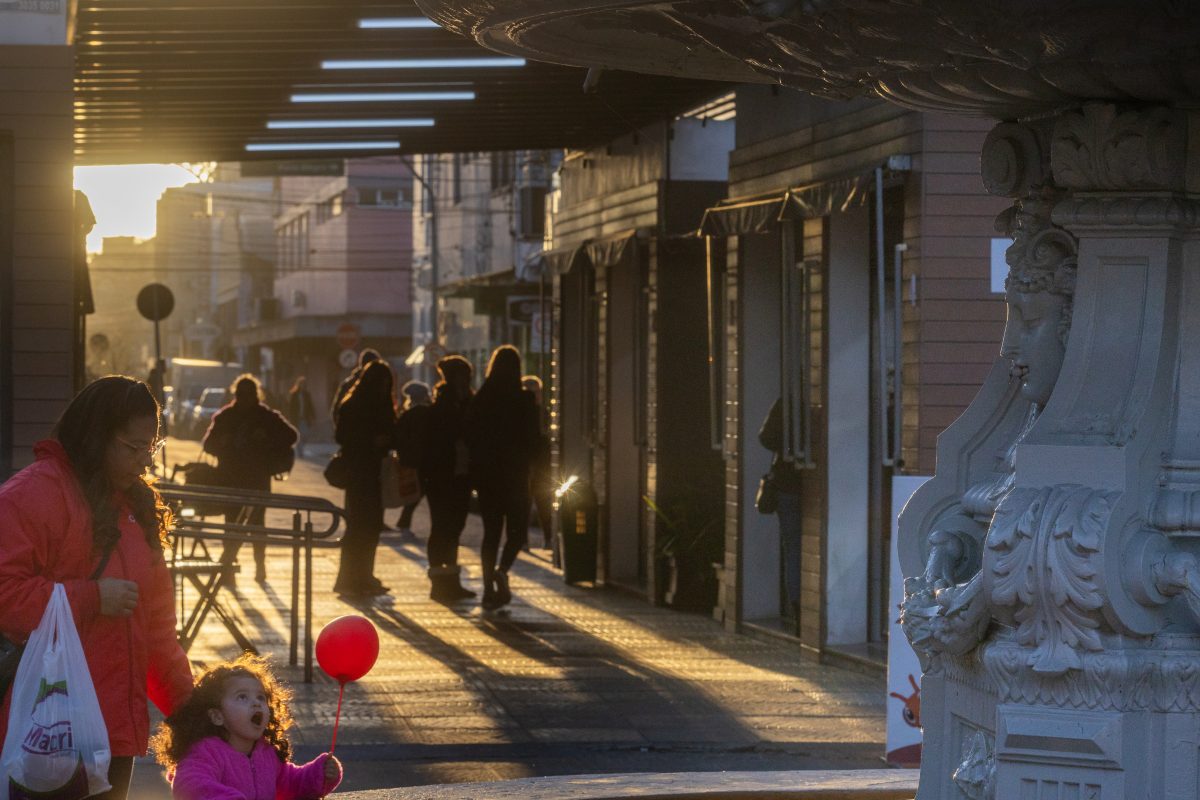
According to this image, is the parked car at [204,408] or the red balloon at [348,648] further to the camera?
the parked car at [204,408]

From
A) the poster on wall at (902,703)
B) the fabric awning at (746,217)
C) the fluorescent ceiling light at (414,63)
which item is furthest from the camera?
the fluorescent ceiling light at (414,63)

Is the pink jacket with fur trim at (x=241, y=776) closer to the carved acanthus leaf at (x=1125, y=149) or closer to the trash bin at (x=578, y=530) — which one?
the carved acanthus leaf at (x=1125, y=149)

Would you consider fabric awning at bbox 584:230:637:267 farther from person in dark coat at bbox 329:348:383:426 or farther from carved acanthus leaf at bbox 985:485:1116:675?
carved acanthus leaf at bbox 985:485:1116:675

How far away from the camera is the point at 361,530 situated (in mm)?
17000

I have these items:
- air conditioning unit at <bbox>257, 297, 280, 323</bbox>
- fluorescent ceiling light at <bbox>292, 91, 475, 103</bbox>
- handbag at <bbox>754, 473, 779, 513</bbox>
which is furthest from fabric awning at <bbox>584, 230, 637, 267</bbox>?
air conditioning unit at <bbox>257, 297, 280, 323</bbox>

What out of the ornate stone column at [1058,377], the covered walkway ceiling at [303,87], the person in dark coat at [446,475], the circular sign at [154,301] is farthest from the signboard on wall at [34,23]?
the circular sign at [154,301]

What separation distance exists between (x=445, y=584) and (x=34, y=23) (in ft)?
19.4

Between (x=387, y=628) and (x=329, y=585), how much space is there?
129 inches

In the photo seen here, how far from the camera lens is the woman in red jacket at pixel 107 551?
17.0ft

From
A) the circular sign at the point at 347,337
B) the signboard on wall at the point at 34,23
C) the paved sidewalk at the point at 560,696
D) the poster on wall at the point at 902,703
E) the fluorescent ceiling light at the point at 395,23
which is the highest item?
the fluorescent ceiling light at the point at 395,23

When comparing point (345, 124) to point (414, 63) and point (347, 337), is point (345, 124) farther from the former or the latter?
point (347, 337)

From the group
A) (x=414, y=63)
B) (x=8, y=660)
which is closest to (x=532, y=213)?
(x=414, y=63)

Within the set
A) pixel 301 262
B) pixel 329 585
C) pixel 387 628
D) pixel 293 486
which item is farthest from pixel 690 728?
pixel 301 262

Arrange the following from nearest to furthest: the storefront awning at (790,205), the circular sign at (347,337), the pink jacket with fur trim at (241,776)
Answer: the pink jacket with fur trim at (241,776) < the storefront awning at (790,205) < the circular sign at (347,337)
